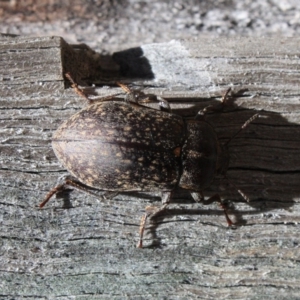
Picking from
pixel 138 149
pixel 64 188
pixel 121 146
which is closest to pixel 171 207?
pixel 138 149

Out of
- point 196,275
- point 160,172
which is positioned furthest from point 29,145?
point 196,275

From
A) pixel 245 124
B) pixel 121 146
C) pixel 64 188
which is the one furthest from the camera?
pixel 245 124

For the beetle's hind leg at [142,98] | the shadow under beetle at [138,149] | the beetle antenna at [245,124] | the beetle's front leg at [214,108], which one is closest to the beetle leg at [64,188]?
the shadow under beetle at [138,149]

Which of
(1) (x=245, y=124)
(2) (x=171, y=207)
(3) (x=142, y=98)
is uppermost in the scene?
(3) (x=142, y=98)

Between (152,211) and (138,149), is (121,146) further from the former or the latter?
(152,211)

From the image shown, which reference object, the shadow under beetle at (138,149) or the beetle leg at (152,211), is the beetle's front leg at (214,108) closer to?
the shadow under beetle at (138,149)
